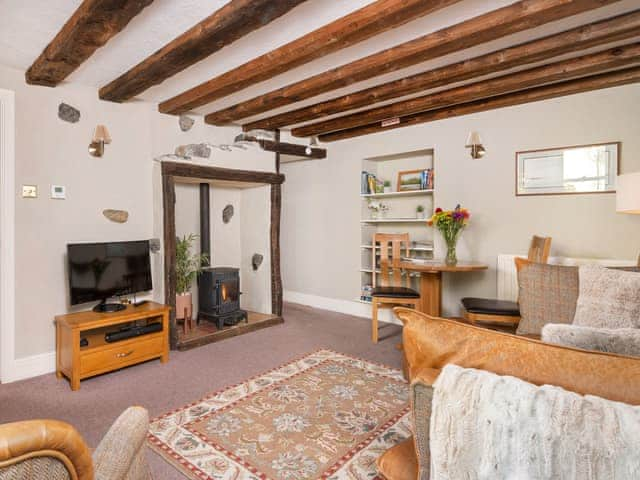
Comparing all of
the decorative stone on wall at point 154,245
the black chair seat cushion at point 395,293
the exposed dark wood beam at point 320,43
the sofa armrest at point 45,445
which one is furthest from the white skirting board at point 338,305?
the sofa armrest at point 45,445

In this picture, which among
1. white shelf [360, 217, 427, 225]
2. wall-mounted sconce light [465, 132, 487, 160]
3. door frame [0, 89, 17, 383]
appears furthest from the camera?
white shelf [360, 217, 427, 225]

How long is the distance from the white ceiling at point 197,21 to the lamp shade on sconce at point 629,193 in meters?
1.00

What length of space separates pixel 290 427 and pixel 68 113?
10.7 ft

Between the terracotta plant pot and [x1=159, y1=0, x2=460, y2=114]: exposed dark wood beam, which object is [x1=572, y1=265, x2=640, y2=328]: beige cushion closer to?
[x1=159, y1=0, x2=460, y2=114]: exposed dark wood beam

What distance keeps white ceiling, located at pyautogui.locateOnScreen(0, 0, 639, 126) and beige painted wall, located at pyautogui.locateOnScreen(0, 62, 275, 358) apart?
12.8 inches

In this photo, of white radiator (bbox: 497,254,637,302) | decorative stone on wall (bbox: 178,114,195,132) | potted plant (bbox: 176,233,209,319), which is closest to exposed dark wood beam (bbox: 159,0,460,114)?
decorative stone on wall (bbox: 178,114,195,132)

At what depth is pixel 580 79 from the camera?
129 inches

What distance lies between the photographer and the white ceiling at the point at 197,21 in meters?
2.16

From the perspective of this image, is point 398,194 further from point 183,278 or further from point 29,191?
point 29,191

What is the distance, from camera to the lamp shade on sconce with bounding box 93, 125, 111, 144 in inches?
129

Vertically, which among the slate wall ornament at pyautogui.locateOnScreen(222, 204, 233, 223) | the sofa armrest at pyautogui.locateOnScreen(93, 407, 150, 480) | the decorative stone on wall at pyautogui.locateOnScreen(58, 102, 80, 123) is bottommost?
the sofa armrest at pyautogui.locateOnScreen(93, 407, 150, 480)

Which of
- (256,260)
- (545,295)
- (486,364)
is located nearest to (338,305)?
(256,260)

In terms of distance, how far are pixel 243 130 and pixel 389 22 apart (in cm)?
291

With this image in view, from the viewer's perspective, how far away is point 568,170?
361cm
